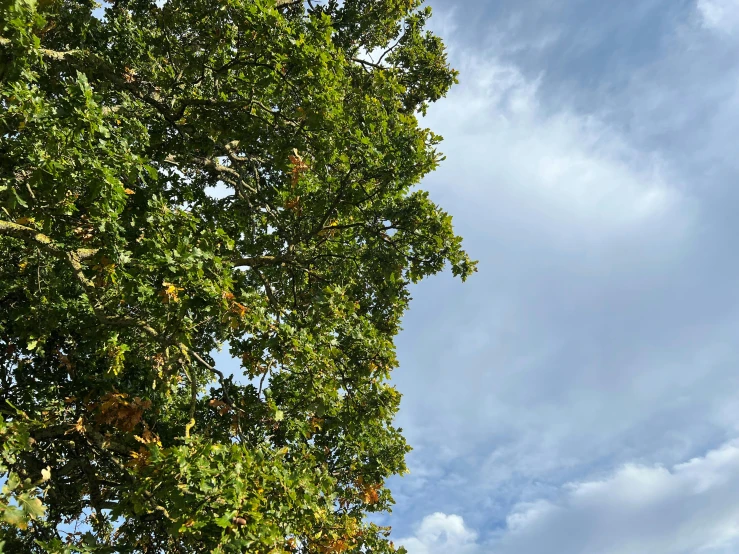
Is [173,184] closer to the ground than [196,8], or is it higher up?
closer to the ground

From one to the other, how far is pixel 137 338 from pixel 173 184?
131 inches

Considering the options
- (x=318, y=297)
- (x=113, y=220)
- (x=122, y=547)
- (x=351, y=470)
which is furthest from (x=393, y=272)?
(x=122, y=547)

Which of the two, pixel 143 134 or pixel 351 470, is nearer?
pixel 143 134

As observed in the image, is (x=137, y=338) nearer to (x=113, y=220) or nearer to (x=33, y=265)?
(x=33, y=265)

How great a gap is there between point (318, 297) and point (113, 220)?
13.0 ft

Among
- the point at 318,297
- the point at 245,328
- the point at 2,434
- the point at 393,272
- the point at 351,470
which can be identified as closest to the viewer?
the point at 2,434

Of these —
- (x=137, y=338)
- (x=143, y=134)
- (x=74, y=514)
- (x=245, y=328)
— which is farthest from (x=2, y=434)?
(x=143, y=134)

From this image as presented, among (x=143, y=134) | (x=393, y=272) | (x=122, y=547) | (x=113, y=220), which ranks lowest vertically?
(x=122, y=547)

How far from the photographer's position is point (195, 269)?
22.9 feet

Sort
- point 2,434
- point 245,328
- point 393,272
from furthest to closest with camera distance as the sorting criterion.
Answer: point 393,272 → point 245,328 → point 2,434

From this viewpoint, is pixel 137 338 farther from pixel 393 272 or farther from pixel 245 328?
pixel 393 272

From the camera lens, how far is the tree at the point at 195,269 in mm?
6395

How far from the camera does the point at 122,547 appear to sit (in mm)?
6852

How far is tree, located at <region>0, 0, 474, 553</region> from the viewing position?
6.39m
